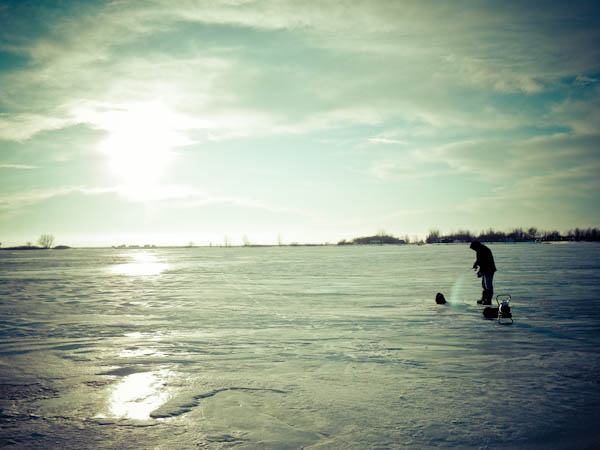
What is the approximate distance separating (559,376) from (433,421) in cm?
221

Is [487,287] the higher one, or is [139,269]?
[487,287]

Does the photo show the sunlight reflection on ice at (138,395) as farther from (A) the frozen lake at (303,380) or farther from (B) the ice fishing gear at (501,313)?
(B) the ice fishing gear at (501,313)

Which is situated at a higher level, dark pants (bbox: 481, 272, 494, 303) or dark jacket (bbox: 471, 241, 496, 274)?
dark jacket (bbox: 471, 241, 496, 274)

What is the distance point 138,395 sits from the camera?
14.3 feet

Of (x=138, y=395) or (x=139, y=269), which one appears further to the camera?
(x=139, y=269)

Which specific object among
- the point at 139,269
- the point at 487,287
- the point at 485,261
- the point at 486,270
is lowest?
the point at 139,269

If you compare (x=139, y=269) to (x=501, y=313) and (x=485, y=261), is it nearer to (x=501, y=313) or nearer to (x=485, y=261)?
(x=485, y=261)

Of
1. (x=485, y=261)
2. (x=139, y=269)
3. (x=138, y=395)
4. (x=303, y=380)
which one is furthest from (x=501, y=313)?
(x=139, y=269)

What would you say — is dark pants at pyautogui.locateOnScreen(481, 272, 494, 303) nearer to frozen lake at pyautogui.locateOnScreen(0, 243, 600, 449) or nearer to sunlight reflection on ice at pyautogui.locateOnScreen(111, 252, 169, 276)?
frozen lake at pyautogui.locateOnScreen(0, 243, 600, 449)

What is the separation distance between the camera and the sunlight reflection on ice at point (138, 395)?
3.91m

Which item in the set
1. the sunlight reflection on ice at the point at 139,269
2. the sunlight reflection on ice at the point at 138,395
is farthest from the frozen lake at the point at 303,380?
the sunlight reflection on ice at the point at 139,269

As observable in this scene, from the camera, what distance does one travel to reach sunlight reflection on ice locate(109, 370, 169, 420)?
154 inches

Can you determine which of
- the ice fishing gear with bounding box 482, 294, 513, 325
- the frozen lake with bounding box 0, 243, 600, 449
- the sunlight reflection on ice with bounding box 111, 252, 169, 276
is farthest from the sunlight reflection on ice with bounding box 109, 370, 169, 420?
the sunlight reflection on ice with bounding box 111, 252, 169, 276

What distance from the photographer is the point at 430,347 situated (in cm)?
632
